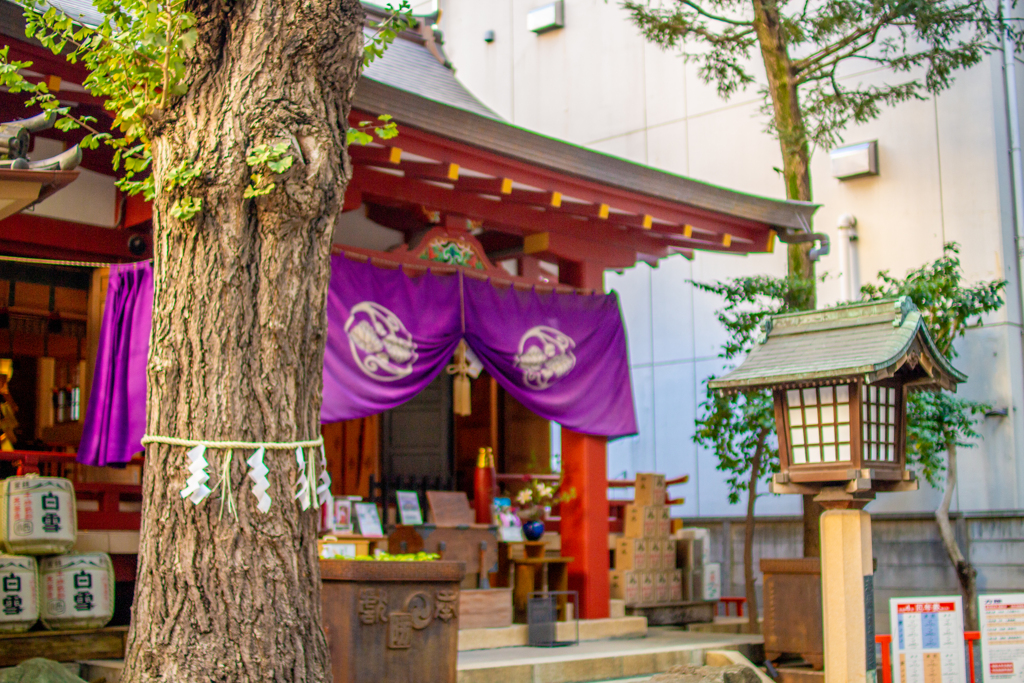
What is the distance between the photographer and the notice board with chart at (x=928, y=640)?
267 inches

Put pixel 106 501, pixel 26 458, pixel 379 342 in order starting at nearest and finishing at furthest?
pixel 26 458
pixel 106 501
pixel 379 342

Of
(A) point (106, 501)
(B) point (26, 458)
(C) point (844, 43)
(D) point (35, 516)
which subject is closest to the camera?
(D) point (35, 516)

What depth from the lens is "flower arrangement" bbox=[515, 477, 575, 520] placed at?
32.1 ft

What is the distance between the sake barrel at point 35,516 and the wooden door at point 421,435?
15.6ft

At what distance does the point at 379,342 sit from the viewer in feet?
26.9

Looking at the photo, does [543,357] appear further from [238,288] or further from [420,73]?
[238,288]

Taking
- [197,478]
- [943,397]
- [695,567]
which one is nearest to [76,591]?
[197,478]

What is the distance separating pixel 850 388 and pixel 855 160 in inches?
251

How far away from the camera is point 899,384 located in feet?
23.0

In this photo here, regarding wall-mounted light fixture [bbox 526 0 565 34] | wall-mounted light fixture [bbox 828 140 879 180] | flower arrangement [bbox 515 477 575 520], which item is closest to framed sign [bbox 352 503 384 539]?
flower arrangement [bbox 515 477 575 520]

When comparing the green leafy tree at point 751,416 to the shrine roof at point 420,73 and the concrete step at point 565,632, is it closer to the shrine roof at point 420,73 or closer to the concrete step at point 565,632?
the concrete step at point 565,632

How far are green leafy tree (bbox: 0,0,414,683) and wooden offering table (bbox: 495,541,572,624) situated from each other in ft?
16.7

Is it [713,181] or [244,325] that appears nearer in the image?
[244,325]

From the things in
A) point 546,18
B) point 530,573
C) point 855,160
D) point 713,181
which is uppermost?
point 546,18
